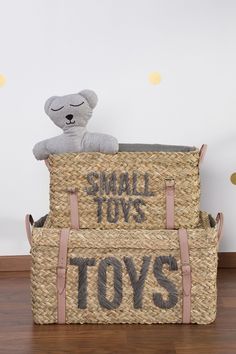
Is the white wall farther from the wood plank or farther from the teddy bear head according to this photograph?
the teddy bear head

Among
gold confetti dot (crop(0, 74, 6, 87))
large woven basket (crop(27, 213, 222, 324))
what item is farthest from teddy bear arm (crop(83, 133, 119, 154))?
gold confetti dot (crop(0, 74, 6, 87))

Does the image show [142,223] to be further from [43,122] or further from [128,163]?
[43,122]

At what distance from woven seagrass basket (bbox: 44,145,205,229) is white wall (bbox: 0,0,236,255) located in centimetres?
47

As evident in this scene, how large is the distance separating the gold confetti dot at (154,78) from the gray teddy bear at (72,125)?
414mm

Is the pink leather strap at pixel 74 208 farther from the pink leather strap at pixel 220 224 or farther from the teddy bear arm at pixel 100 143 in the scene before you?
the pink leather strap at pixel 220 224

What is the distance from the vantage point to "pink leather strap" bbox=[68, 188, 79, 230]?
1.81 m

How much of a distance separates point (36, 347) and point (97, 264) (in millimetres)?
335

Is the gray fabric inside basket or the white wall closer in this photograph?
the gray fabric inside basket

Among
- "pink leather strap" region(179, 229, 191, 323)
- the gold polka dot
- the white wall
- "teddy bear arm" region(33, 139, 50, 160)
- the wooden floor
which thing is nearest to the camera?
the wooden floor

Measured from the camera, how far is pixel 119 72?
7.22 ft

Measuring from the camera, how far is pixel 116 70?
220 centimetres

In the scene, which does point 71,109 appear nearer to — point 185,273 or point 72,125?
point 72,125

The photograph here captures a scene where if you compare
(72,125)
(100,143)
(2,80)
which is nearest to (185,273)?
(100,143)

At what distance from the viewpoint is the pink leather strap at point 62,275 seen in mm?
1771
